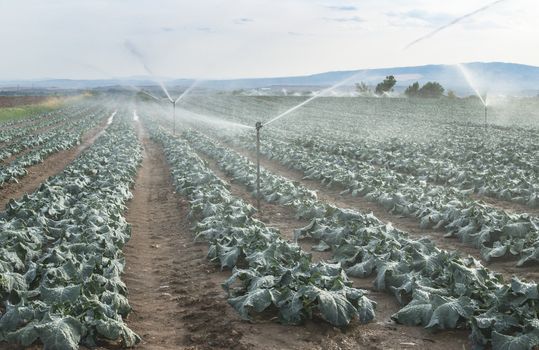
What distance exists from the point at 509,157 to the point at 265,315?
15.0m

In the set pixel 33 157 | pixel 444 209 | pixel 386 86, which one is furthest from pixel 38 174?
pixel 386 86

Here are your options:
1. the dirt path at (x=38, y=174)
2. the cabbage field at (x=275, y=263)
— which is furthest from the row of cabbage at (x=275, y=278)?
the dirt path at (x=38, y=174)

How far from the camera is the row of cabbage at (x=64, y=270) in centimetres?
523

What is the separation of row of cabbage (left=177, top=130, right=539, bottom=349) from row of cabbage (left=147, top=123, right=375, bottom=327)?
0.56 metres

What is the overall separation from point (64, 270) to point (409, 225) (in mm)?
6557

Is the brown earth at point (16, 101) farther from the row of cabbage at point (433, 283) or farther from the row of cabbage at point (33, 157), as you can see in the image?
the row of cabbage at point (433, 283)

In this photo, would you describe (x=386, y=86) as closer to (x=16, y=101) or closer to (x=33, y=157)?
(x=16, y=101)

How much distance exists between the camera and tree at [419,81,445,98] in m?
87.5

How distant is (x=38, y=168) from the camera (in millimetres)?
19031

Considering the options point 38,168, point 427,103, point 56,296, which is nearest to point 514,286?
point 56,296

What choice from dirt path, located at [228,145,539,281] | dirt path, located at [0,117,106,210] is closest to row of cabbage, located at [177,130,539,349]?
dirt path, located at [228,145,539,281]

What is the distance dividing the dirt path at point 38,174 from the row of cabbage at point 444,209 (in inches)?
314

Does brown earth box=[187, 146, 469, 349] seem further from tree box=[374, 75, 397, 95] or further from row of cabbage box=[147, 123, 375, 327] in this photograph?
tree box=[374, 75, 397, 95]

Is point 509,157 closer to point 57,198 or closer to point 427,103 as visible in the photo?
point 57,198
